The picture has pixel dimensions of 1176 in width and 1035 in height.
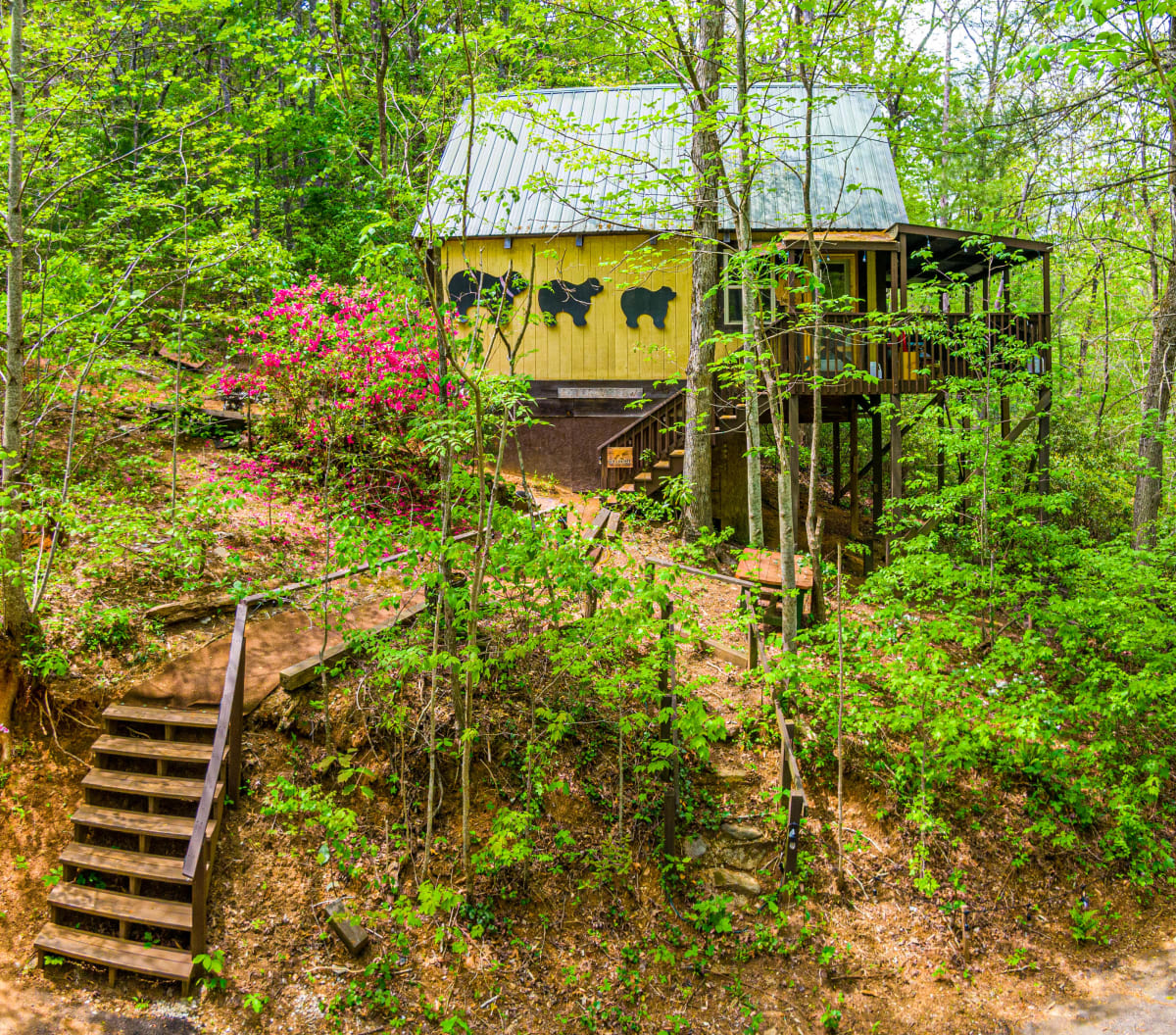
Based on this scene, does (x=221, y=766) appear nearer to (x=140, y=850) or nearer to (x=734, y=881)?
(x=140, y=850)

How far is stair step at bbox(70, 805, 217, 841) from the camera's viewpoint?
4965 millimetres

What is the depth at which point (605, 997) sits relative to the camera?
499cm

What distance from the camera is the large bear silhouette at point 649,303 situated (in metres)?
13.6

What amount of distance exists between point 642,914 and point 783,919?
1107 millimetres

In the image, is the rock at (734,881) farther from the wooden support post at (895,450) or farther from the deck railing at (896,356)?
the deck railing at (896,356)

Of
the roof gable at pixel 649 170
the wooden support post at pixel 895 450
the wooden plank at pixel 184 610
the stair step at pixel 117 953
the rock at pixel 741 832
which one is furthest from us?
the roof gable at pixel 649 170

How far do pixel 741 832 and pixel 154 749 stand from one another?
4.52 m

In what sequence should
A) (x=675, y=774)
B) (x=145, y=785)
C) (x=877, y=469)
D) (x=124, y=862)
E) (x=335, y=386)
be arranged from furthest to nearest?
(x=877, y=469) < (x=335, y=386) < (x=675, y=774) < (x=145, y=785) < (x=124, y=862)

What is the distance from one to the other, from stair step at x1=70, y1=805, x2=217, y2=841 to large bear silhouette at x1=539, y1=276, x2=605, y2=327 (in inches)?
416

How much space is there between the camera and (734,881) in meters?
5.82

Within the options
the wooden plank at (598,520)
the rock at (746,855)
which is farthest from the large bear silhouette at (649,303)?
the rock at (746,855)

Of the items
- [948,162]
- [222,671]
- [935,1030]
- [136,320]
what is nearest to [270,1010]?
[222,671]

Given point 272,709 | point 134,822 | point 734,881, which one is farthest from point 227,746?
point 734,881

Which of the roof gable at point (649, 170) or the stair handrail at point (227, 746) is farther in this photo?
the roof gable at point (649, 170)
